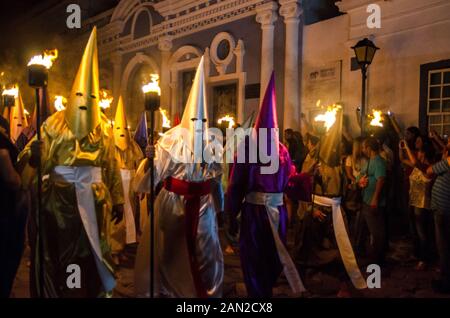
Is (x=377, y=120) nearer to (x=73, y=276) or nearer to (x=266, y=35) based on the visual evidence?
(x=266, y=35)

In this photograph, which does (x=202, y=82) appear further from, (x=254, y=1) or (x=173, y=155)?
(x=254, y=1)

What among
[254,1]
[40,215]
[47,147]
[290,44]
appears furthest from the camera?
[254,1]

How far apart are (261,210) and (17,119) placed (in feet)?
19.3

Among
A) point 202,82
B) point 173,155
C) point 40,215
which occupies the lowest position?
point 40,215

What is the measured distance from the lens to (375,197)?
7285 mm

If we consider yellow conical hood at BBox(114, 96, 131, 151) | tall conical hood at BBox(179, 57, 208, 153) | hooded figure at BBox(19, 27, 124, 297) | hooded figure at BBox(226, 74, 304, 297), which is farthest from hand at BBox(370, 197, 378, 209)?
hooded figure at BBox(19, 27, 124, 297)

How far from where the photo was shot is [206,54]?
613 inches

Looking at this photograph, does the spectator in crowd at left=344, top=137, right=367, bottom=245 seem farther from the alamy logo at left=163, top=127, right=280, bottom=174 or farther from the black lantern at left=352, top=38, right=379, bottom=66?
the alamy logo at left=163, top=127, right=280, bottom=174

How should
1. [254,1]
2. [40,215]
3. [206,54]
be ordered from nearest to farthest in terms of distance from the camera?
[40,215] → [254,1] → [206,54]

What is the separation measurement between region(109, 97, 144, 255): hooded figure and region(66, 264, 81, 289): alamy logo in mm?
2730

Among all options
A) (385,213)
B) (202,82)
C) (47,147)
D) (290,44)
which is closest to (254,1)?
(290,44)

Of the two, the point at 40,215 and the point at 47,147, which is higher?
the point at 47,147

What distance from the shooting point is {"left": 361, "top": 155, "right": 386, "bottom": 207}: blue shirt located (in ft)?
24.1

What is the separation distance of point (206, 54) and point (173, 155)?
431 inches
